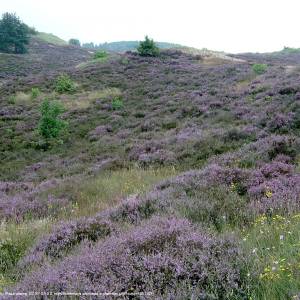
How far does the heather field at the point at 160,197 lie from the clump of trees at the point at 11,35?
42.6 meters

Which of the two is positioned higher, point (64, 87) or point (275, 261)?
point (275, 261)

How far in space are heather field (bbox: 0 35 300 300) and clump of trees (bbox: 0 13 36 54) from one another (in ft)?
140

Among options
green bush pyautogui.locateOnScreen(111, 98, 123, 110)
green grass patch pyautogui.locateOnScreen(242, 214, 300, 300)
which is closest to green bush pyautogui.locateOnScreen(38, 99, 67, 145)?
green bush pyautogui.locateOnScreen(111, 98, 123, 110)

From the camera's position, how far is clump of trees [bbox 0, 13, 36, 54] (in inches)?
2462

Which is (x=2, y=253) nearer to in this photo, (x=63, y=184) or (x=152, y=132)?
(x=63, y=184)

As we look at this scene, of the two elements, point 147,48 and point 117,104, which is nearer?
point 117,104

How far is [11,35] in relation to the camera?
63.1 metres

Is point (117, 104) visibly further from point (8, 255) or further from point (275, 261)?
point (275, 261)

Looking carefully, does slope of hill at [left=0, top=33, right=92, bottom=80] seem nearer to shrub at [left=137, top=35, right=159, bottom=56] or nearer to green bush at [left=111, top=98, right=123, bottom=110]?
shrub at [left=137, top=35, right=159, bottom=56]

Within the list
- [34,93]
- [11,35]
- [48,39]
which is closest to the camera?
[34,93]

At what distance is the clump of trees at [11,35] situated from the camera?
6253cm

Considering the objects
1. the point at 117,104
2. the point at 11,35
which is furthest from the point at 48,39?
the point at 117,104

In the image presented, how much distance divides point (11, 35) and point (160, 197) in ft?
213

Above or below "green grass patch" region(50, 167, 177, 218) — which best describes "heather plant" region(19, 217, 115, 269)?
above
